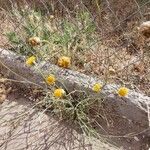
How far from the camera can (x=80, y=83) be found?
2428mm

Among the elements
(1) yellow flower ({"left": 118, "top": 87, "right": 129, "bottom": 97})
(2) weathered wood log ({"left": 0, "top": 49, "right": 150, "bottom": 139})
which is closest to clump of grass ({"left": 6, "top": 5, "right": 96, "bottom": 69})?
(2) weathered wood log ({"left": 0, "top": 49, "right": 150, "bottom": 139})

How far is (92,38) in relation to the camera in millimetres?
2846

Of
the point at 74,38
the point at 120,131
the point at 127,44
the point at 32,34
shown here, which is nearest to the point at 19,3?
the point at 32,34

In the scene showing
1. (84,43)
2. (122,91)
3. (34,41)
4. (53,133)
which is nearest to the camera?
(122,91)

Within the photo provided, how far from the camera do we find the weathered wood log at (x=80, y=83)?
7.46 feet

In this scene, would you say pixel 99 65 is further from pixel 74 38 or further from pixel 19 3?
pixel 19 3

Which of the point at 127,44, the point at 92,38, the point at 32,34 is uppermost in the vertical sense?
the point at 32,34

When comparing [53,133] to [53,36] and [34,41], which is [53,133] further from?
[53,36]

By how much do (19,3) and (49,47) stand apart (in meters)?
0.79

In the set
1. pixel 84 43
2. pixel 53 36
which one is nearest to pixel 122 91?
pixel 84 43

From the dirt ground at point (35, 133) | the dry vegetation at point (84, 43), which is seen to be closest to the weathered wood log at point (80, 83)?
the dry vegetation at point (84, 43)

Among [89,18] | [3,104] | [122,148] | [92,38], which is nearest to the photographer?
[122,148]

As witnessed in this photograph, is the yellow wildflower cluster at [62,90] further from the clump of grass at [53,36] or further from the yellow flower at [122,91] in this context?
the clump of grass at [53,36]

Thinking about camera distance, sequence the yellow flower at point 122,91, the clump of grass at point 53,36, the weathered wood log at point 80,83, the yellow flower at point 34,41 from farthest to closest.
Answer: the clump of grass at point 53,36 < the yellow flower at point 34,41 < the weathered wood log at point 80,83 < the yellow flower at point 122,91
